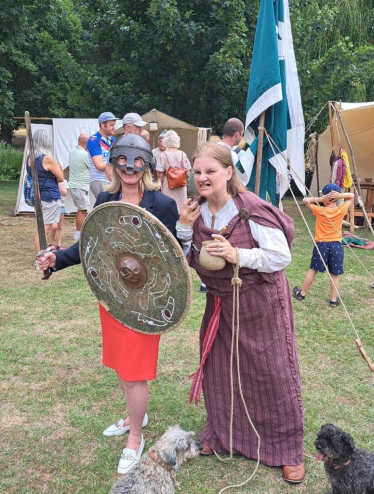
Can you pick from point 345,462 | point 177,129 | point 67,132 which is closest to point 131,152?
point 345,462

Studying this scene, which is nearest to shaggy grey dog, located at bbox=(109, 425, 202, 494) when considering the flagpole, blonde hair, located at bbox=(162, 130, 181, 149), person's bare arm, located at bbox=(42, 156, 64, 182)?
the flagpole

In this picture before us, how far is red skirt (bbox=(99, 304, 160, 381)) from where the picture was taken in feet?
8.23

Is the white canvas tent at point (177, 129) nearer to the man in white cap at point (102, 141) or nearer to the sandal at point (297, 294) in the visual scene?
the man in white cap at point (102, 141)

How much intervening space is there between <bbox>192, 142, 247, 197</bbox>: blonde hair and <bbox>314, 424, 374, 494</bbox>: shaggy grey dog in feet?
4.30

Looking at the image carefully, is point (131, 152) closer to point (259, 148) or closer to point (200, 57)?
point (259, 148)

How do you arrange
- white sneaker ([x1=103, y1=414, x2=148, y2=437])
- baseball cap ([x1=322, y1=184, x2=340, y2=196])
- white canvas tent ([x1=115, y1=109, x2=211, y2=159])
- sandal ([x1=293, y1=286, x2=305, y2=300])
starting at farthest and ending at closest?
white canvas tent ([x1=115, y1=109, x2=211, y2=159]) → sandal ([x1=293, y1=286, x2=305, y2=300]) → baseball cap ([x1=322, y1=184, x2=340, y2=196]) → white sneaker ([x1=103, y1=414, x2=148, y2=437])

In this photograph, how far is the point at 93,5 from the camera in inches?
576

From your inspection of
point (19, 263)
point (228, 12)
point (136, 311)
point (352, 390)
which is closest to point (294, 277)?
point (352, 390)

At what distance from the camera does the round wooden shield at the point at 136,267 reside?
2.22m

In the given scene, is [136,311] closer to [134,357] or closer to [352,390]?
[134,357]

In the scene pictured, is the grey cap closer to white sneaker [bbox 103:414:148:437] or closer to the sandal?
white sneaker [bbox 103:414:148:437]

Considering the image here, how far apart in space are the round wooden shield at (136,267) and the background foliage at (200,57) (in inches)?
419

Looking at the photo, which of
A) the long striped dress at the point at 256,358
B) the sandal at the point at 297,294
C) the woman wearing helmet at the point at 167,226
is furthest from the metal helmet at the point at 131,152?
the sandal at the point at 297,294

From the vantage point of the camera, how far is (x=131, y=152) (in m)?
2.35
